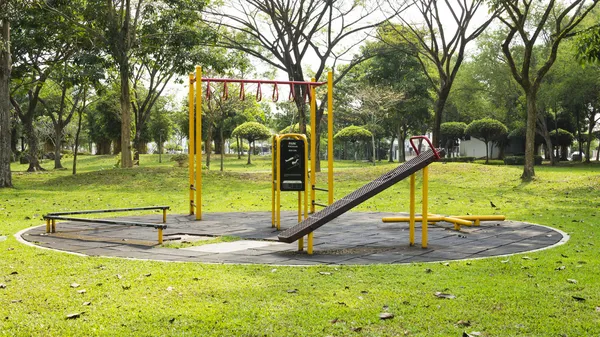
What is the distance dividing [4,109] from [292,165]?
1325 centimetres

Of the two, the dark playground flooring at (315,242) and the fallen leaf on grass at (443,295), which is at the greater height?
the fallen leaf on grass at (443,295)

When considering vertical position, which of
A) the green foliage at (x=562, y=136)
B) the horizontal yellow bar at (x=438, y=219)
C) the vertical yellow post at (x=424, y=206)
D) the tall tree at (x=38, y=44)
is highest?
the tall tree at (x=38, y=44)

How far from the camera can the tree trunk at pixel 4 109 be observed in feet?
59.4

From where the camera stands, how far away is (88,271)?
5.61 metres

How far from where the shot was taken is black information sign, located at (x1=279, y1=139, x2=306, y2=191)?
8.68 m

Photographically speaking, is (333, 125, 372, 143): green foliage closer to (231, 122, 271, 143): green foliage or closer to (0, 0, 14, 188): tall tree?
(231, 122, 271, 143): green foliage

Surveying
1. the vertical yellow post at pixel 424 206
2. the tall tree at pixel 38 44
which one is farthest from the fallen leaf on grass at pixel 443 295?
the tall tree at pixel 38 44

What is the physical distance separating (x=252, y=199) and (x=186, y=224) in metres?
5.64

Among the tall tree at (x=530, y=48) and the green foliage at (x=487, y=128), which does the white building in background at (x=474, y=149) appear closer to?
the green foliage at (x=487, y=128)

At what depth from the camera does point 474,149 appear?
4666 cm

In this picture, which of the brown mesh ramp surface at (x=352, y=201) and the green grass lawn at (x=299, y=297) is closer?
the green grass lawn at (x=299, y=297)

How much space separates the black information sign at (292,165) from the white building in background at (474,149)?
3822cm

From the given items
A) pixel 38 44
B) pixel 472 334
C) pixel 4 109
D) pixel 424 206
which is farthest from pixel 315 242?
pixel 38 44

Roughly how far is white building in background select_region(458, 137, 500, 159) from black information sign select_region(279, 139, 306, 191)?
38.2 metres
